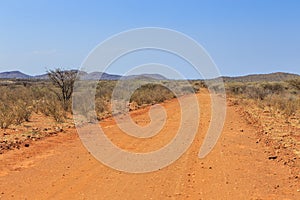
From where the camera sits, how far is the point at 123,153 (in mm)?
10508

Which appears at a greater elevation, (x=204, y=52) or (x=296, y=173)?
(x=204, y=52)

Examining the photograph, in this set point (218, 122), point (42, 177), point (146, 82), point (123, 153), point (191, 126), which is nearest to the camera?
point (42, 177)

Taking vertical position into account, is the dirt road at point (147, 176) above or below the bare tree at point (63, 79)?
below

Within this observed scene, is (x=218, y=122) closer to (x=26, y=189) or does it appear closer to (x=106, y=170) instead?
(x=106, y=170)

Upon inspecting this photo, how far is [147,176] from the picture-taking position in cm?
825

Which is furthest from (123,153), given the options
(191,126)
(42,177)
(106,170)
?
(191,126)

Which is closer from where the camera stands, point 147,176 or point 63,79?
point 147,176

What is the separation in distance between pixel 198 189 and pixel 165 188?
59cm

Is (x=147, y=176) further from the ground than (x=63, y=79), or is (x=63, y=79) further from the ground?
(x=63, y=79)

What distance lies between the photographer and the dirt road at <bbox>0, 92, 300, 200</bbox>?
23.1 feet

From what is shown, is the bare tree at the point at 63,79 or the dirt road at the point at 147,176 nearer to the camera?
the dirt road at the point at 147,176

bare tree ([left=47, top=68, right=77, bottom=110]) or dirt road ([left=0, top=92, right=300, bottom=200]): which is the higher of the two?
bare tree ([left=47, top=68, right=77, bottom=110])

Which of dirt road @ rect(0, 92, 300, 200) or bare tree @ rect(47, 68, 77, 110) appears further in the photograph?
bare tree @ rect(47, 68, 77, 110)

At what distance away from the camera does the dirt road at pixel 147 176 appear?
277 inches
